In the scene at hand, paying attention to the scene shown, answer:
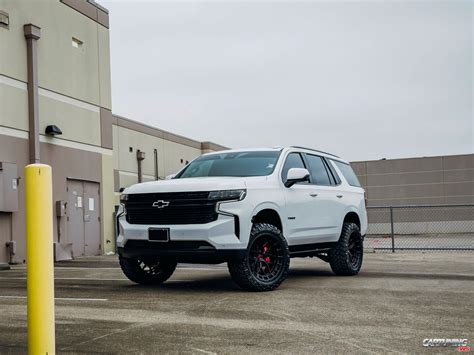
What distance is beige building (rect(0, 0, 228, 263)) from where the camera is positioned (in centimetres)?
1623

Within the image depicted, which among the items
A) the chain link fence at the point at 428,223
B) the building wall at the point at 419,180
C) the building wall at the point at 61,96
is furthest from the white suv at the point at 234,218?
the building wall at the point at 419,180

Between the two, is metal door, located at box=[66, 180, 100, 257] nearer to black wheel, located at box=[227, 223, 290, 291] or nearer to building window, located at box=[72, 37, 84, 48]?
building window, located at box=[72, 37, 84, 48]

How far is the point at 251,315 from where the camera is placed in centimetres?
659

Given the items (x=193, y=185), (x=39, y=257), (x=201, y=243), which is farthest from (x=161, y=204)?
(x=39, y=257)

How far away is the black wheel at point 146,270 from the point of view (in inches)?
368

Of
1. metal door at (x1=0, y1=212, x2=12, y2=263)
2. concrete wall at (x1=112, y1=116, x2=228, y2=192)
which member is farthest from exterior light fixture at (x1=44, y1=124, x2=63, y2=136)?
concrete wall at (x1=112, y1=116, x2=228, y2=192)

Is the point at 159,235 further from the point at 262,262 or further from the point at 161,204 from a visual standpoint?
the point at 262,262

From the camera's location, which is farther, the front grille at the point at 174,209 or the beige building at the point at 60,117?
the beige building at the point at 60,117

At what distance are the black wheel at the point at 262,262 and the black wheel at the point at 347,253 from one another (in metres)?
2.16

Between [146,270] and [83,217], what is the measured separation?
33.3ft

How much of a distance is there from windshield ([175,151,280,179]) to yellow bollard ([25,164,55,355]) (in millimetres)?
5701

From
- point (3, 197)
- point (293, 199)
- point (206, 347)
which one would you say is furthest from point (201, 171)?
point (3, 197)

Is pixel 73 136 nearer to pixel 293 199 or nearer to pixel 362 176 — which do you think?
pixel 293 199

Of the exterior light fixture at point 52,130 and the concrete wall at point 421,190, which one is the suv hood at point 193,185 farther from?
the concrete wall at point 421,190
